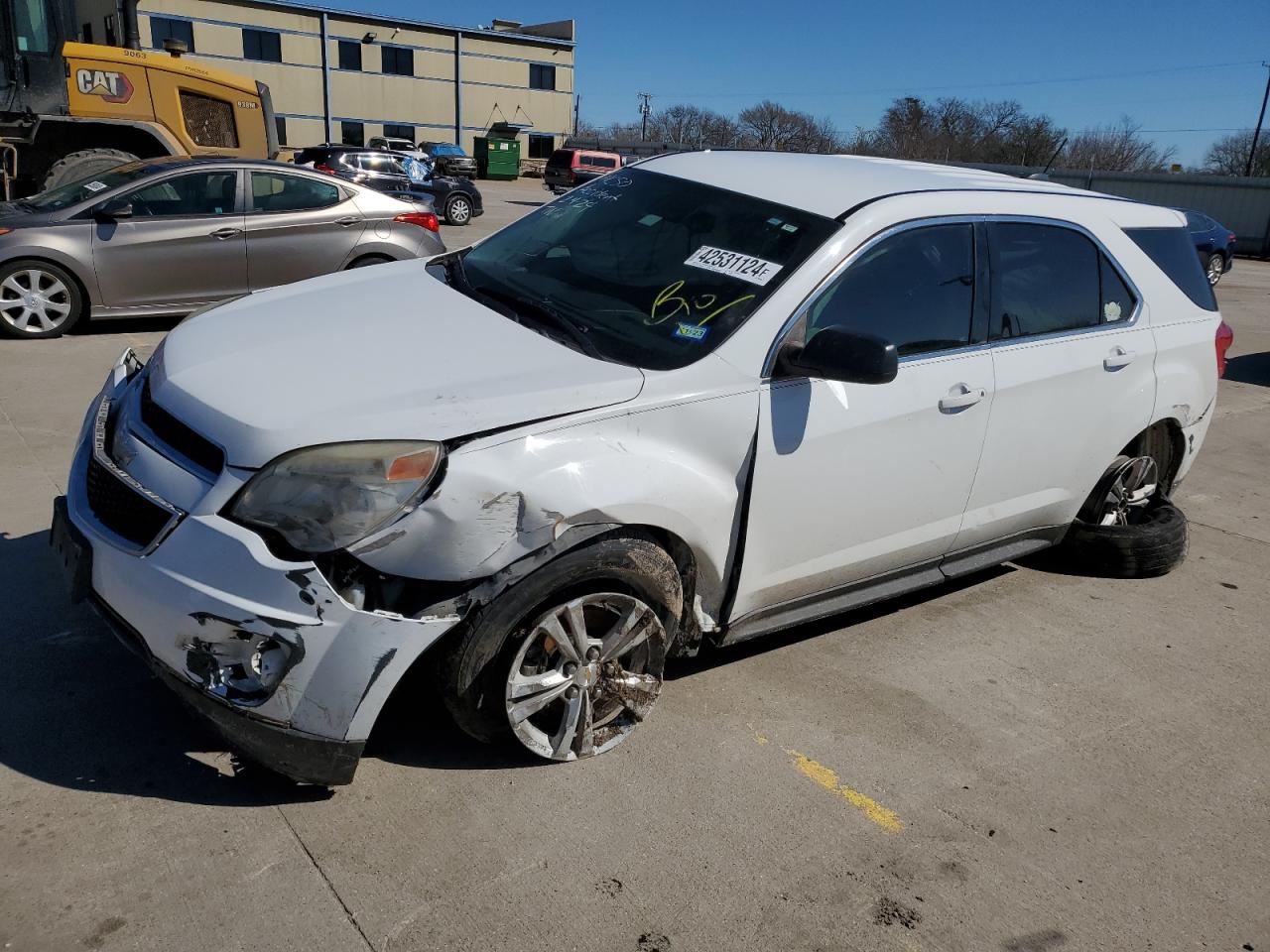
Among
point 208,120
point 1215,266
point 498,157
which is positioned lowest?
point 1215,266

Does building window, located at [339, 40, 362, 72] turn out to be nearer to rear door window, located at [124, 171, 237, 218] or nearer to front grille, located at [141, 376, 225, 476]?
rear door window, located at [124, 171, 237, 218]

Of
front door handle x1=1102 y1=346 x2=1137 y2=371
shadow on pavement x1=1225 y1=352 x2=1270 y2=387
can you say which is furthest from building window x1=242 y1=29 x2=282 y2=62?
front door handle x1=1102 y1=346 x2=1137 y2=371

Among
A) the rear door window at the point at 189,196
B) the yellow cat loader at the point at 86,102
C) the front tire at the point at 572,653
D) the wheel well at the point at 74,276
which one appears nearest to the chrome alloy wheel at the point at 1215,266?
Result: the yellow cat loader at the point at 86,102

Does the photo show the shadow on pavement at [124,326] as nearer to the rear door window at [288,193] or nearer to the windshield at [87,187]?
→ the windshield at [87,187]

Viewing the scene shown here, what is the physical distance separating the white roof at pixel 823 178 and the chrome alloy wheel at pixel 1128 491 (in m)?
1.28

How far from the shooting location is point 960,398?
3664 millimetres

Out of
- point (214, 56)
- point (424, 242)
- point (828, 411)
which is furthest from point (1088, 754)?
point (214, 56)

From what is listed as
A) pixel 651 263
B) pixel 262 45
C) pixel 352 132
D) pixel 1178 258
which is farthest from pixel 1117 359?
pixel 352 132

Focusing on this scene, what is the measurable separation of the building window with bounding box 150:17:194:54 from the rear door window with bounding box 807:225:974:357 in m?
52.8

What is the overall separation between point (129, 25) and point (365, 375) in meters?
11.9

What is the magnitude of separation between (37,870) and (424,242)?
751 cm

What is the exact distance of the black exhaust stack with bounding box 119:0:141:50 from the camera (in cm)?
1216

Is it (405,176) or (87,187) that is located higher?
(87,187)

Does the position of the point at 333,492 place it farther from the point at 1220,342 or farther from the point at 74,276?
the point at 74,276
